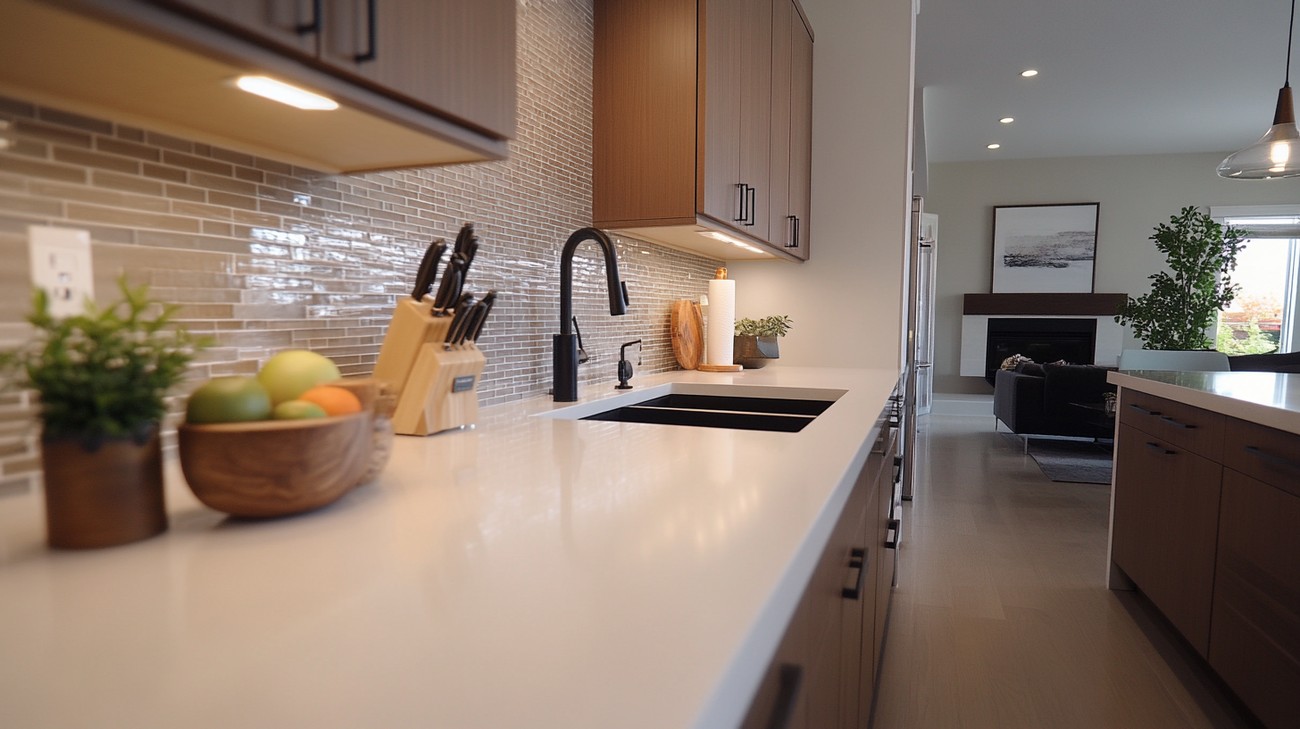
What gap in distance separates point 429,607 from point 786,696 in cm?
28

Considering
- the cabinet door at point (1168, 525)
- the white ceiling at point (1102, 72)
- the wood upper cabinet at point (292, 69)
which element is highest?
the white ceiling at point (1102, 72)

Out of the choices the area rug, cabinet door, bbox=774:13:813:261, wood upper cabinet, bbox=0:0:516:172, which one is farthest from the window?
wood upper cabinet, bbox=0:0:516:172

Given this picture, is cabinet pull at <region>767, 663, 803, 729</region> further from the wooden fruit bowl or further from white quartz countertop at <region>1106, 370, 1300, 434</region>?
white quartz countertop at <region>1106, 370, 1300, 434</region>

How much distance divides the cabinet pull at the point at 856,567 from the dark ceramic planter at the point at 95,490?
33.1 inches

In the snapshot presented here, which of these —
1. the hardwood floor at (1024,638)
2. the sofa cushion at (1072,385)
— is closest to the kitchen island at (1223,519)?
the hardwood floor at (1024,638)

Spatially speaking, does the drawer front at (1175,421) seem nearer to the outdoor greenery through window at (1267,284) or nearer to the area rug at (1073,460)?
the area rug at (1073,460)

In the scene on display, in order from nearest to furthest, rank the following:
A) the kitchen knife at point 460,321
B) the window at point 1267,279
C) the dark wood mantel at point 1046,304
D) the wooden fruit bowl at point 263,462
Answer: the wooden fruit bowl at point 263,462 < the kitchen knife at point 460,321 < the window at point 1267,279 < the dark wood mantel at point 1046,304

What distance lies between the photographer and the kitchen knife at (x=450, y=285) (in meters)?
1.16

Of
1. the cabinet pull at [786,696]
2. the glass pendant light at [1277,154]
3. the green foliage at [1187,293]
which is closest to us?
the cabinet pull at [786,696]

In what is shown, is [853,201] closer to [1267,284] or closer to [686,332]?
[686,332]

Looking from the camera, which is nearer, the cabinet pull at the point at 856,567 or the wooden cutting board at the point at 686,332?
the cabinet pull at the point at 856,567

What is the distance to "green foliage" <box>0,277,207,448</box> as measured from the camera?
563mm

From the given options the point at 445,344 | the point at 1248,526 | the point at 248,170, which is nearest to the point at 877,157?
the point at 1248,526

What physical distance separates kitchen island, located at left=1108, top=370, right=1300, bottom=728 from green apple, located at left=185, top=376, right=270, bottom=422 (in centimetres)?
195
